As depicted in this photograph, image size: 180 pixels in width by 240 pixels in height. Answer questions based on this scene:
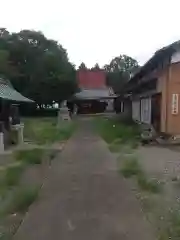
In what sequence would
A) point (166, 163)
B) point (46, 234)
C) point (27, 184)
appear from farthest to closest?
1. point (166, 163)
2. point (27, 184)
3. point (46, 234)

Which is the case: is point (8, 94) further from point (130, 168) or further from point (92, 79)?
point (92, 79)

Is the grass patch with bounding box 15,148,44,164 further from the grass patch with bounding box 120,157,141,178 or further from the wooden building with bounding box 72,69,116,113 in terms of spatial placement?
the wooden building with bounding box 72,69,116,113

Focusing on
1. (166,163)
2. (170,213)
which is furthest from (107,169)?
(170,213)

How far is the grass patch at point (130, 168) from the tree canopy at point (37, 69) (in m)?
31.7

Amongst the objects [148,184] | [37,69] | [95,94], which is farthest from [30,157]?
[95,94]

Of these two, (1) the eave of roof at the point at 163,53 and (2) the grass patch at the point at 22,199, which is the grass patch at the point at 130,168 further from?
(1) the eave of roof at the point at 163,53

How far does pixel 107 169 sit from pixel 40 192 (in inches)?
130

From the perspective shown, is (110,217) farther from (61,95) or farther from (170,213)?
(61,95)

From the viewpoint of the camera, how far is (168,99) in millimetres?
20266

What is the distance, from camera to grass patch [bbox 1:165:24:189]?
9203 mm

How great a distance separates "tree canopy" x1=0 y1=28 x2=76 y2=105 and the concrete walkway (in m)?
34.1

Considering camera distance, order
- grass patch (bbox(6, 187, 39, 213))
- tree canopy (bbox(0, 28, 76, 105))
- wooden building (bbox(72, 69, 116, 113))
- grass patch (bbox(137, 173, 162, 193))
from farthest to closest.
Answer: wooden building (bbox(72, 69, 116, 113)) → tree canopy (bbox(0, 28, 76, 105)) → grass patch (bbox(137, 173, 162, 193)) → grass patch (bbox(6, 187, 39, 213))

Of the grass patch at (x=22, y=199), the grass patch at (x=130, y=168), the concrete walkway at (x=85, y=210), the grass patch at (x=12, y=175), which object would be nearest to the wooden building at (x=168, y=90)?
the grass patch at (x=130, y=168)

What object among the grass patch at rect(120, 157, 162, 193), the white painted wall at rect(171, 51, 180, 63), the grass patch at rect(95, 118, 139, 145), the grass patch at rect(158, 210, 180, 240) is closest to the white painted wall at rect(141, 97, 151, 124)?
the grass patch at rect(95, 118, 139, 145)
